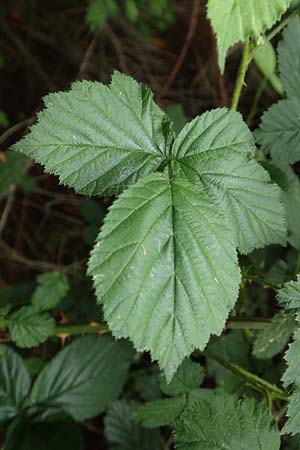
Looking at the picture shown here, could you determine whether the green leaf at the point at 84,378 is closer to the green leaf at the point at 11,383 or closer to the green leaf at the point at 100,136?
the green leaf at the point at 11,383

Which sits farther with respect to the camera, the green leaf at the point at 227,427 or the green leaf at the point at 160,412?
the green leaf at the point at 160,412

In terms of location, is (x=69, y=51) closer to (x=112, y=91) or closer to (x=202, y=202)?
(x=112, y=91)

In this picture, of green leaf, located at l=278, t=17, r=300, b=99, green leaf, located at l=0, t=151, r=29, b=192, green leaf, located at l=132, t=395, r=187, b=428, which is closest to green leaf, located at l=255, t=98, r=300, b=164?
green leaf, located at l=278, t=17, r=300, b=99

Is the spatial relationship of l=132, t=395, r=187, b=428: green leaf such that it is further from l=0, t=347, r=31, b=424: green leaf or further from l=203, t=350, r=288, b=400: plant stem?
l=0, t=347, r=31, b=424: green leaf

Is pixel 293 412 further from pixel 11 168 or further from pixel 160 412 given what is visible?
pixel 11 168

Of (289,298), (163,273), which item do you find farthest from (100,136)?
(289,298)

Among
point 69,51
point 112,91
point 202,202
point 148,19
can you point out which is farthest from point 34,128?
point 69,51

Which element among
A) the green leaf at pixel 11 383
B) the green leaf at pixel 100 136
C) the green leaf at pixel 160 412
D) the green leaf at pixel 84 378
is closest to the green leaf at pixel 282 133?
the green leaf at pixel 100 136
